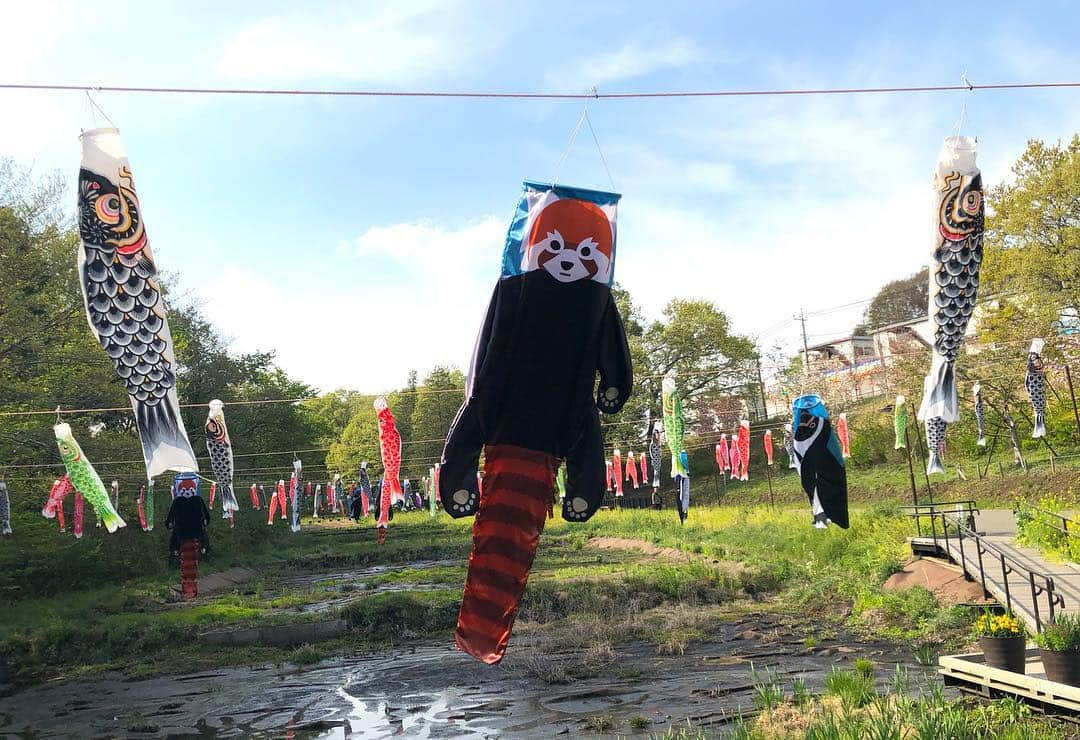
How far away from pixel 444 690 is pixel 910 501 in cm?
1922

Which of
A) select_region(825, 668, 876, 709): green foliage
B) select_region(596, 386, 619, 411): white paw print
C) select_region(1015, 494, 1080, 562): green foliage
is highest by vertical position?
select_region(596, 386, 619, 411): white paw print

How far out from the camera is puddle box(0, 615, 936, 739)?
10797mm

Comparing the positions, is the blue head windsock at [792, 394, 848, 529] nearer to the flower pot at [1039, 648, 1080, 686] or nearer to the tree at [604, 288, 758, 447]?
the flower pot at [1039, 648, 1080, 686]

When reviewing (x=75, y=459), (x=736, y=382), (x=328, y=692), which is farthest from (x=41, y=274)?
(x=736, y=382)

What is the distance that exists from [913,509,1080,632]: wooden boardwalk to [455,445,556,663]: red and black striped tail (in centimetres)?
838

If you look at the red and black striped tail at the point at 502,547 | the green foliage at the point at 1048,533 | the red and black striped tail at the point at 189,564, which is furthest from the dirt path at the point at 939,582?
the red and black striped tail at the point at 189,564

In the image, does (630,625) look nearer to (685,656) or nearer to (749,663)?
(685,656)

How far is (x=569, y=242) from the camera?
4.09 m

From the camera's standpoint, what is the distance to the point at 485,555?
391 centimetres

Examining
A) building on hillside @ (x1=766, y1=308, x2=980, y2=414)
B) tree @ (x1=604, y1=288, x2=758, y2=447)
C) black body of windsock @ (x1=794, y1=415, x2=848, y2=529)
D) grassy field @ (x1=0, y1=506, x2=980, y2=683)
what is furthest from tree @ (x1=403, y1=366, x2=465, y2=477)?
black body of windsock @ (x1=794, y1=415, x2=848, y2=529)

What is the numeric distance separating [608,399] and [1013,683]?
653 cm

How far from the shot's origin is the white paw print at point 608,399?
13.6 ft

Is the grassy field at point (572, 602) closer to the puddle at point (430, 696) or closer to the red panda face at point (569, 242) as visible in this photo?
the puddle at point (430, 696)

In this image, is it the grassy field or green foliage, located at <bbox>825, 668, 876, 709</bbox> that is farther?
the grassy field
